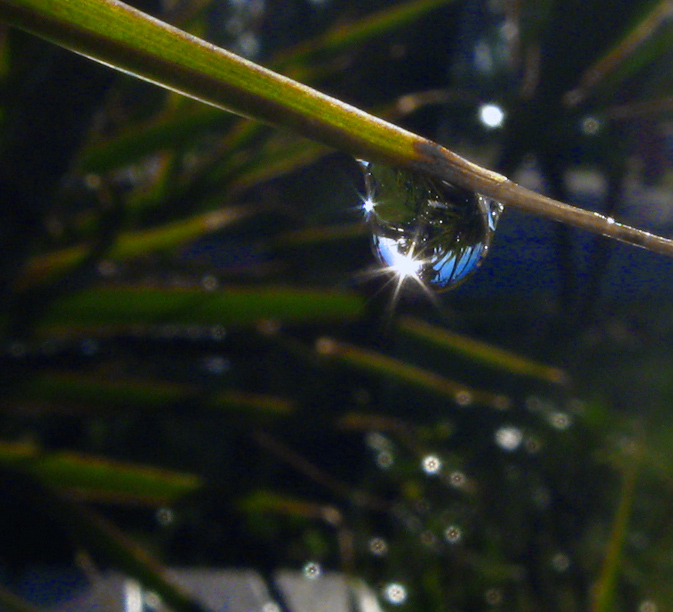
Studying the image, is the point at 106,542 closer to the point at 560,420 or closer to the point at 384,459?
the point at 384,459

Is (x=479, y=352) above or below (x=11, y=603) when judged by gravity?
above

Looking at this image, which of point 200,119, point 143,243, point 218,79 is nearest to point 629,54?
point 200,119

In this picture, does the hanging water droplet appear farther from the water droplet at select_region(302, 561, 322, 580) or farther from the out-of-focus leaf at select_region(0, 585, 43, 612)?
the water droplet at select_region(302, 561, 322, 580)

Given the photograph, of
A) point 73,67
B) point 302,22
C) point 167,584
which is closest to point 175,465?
point 167,584

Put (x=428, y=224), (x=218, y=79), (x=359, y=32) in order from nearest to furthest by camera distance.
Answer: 1. (x=218, y=79)
2. (x=428, y=224)
3. (x=359, y=32)

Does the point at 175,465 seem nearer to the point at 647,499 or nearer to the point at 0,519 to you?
the point at 0,519

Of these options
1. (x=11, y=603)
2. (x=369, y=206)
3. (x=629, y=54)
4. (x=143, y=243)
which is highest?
(x=629, y=54)
